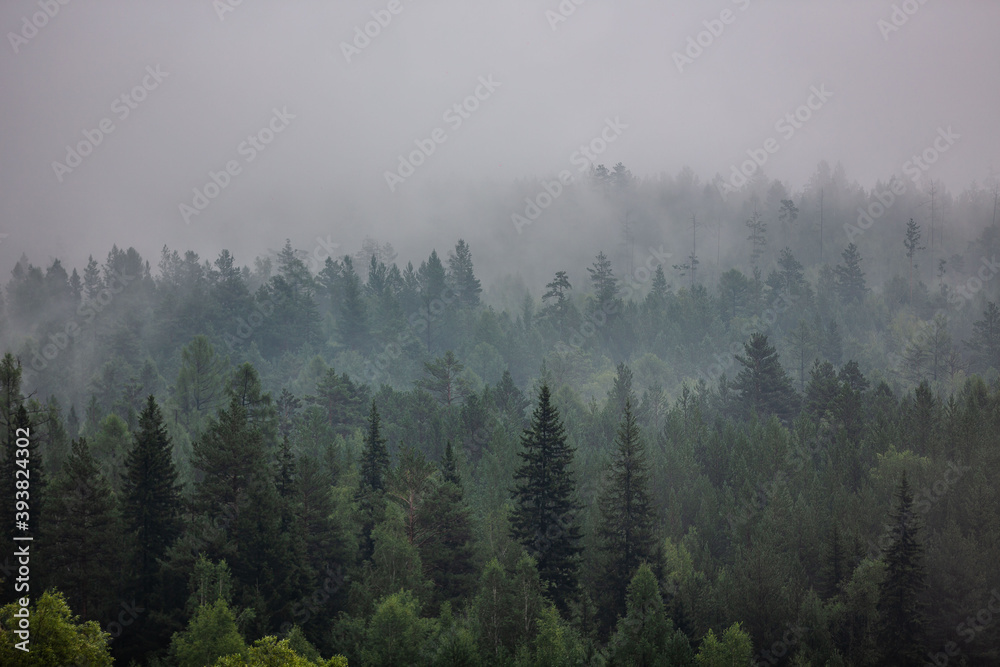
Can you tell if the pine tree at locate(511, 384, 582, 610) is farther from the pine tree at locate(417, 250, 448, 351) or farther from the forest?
the pine tree at locate(417, 250, 448, 351)


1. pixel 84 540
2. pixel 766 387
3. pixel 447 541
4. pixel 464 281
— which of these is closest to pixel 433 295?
pixel 464 281

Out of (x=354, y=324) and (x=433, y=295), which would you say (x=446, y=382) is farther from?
(x=433, y=295)

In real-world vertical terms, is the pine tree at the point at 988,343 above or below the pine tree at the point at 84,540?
above

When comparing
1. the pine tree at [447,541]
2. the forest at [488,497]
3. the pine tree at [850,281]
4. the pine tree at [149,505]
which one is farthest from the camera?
the pine tree at [850,281]

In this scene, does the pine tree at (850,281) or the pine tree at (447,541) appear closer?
the pine tree at (447,541)

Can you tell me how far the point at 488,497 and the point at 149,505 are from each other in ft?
87.2

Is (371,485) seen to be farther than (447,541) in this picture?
Yes

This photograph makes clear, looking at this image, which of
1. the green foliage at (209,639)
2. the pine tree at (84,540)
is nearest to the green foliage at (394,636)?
the green foliage at (209,639)

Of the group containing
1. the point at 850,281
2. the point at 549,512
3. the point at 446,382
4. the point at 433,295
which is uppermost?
the point at 850,281

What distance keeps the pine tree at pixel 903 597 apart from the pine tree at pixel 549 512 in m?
19.6

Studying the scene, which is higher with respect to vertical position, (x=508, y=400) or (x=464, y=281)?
(x=464, y=281)

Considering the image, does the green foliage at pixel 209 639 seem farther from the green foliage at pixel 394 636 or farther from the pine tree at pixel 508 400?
the pine tree at pixel 508 400

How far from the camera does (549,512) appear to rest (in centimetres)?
4684

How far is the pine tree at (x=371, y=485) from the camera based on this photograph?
2053 inches
